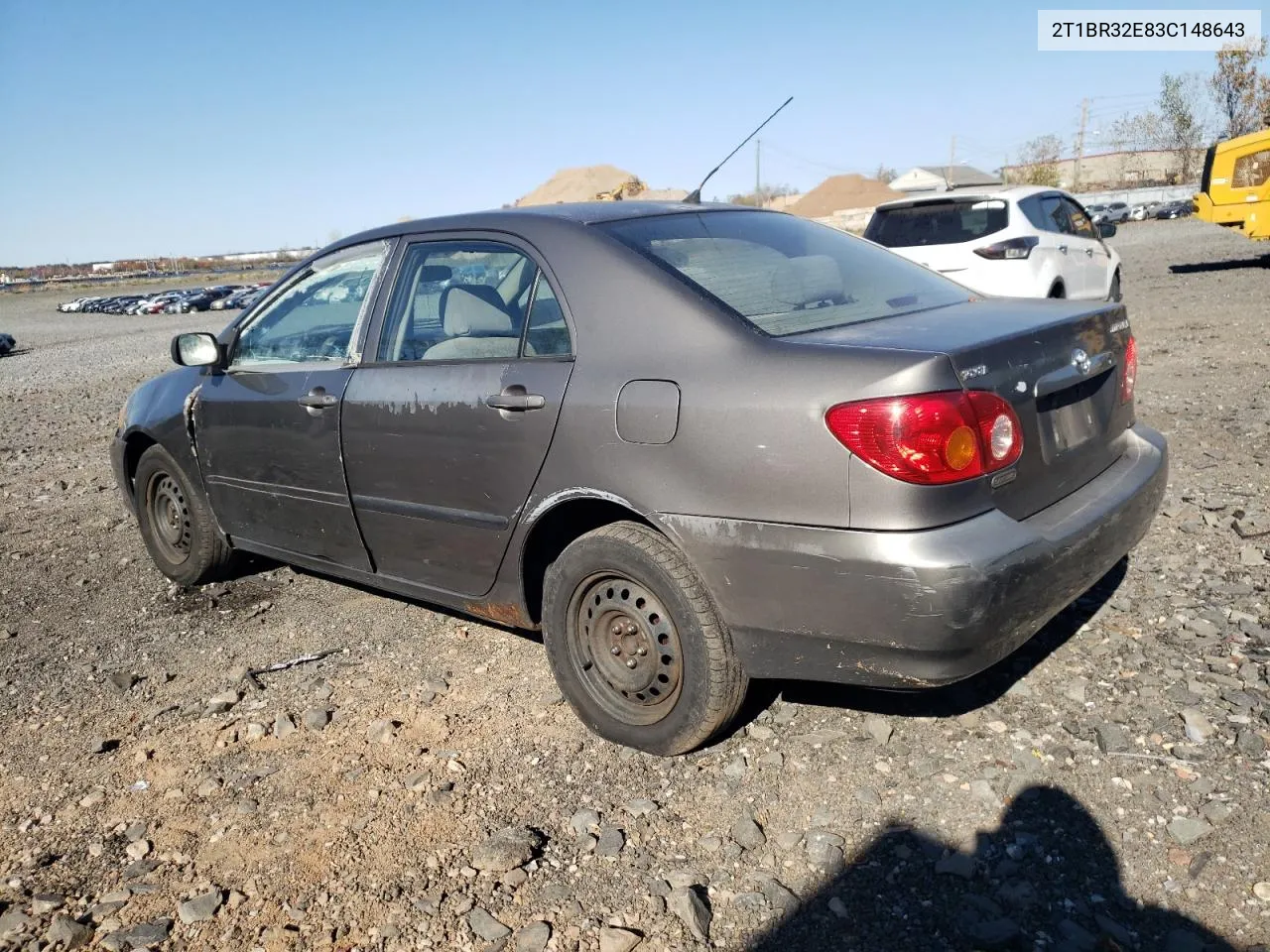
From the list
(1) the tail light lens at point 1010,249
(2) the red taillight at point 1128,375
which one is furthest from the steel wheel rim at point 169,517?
(1) the tail light lens at point 1010,249

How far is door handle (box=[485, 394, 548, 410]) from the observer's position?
307cm

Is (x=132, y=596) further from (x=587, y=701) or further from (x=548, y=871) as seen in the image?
(x=548, y=871)

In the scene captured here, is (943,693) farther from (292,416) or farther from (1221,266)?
(1221,266)

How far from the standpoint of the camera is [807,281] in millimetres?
3287

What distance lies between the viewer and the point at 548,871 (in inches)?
99.8

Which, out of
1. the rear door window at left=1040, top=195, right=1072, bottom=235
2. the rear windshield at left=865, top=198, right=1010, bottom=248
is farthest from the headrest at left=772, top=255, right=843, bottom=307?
the rear door window at left=1040, top=195, right=1072, bottom=235

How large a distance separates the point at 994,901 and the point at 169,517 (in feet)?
14.0

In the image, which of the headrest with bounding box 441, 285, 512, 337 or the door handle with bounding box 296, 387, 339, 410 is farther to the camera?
the door handle with bounding box 296, 387, 339, 410

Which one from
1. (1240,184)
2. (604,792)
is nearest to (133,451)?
(604,792)

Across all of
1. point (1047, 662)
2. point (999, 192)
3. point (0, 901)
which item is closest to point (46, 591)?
point (0, 901)

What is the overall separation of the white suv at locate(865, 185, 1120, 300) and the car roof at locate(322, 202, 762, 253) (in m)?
5.26

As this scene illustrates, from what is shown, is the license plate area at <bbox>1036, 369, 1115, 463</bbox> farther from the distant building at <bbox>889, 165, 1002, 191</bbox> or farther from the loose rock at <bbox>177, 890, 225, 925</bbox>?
the distant building at <bbox>889, 165, 1002, 191</bbox>

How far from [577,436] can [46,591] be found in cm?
355

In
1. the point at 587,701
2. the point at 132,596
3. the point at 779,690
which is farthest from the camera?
the point at 132,596
